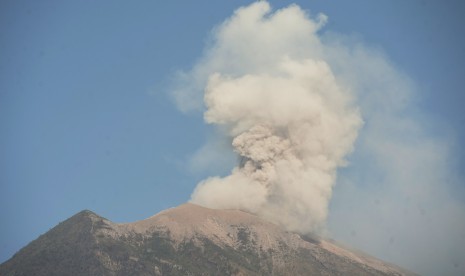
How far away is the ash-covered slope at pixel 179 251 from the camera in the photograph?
546ft

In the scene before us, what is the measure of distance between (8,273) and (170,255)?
35310mm

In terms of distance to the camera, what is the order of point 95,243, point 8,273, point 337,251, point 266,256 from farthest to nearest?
1. point 337,251
2. point 266,256
3. point 95,243
4. point 8,273

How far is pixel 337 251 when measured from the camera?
198625 millimetres

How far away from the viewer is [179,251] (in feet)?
596

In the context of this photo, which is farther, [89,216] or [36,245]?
[89,216]

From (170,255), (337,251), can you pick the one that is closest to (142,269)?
(170,255)

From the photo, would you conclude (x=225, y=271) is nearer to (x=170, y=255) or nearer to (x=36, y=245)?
(x=170, y=255)

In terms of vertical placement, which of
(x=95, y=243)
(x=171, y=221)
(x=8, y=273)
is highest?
(x=171, y=221)

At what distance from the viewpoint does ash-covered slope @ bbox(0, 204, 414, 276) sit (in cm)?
16650

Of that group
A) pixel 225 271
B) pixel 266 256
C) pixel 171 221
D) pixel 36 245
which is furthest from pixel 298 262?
pixel 36 245

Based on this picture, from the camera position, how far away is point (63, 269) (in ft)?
533

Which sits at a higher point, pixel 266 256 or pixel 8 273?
pixel 266 256

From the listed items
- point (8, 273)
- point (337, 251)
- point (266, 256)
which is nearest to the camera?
point (8, 273)

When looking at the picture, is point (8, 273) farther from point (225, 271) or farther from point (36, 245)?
point (225, 271)
